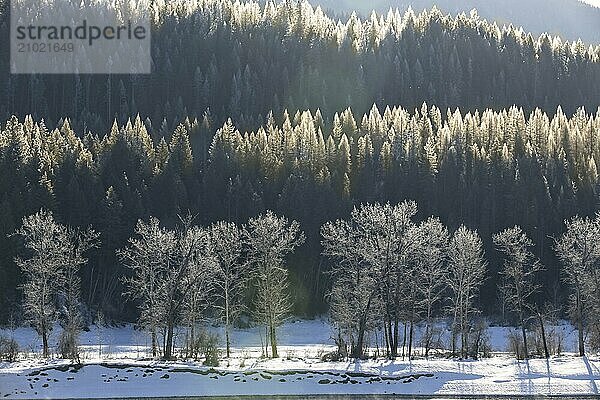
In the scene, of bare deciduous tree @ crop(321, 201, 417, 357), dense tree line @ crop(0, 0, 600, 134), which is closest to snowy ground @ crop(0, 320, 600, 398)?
bare deciduous tree @ crop(321, 201, 417, 357)

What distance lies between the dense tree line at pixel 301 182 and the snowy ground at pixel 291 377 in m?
37.8

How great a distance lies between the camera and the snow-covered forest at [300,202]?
64438 millimetres

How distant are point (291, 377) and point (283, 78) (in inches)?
5320

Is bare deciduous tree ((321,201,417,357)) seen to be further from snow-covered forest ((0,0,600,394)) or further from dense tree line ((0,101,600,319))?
dense tree line ((0,101,600,319))

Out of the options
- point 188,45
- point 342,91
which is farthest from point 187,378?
point 188,45

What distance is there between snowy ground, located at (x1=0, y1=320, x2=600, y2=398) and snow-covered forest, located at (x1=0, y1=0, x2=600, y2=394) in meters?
2.82

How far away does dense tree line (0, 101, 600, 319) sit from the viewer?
317 ft

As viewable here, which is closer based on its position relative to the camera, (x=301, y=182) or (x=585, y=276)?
(x=585, y=276)

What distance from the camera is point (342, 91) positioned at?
7077 inches

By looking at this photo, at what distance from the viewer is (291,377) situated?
51.5 metres

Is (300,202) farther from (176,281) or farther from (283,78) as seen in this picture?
(283,78)

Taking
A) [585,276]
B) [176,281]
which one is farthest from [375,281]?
[585,276]

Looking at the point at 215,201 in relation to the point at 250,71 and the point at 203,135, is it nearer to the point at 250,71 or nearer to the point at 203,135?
the point at 203,135

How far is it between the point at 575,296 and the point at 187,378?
3288cm
